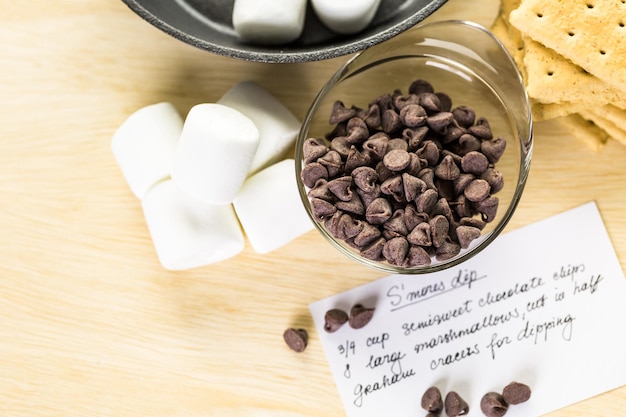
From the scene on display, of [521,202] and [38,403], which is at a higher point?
[521,202]

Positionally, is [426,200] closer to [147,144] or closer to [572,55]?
[572,55]

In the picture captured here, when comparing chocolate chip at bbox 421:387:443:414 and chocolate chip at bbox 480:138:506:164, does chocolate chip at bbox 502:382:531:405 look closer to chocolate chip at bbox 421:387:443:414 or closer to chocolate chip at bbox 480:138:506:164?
chocolate chip at bbox 421:387:443:414

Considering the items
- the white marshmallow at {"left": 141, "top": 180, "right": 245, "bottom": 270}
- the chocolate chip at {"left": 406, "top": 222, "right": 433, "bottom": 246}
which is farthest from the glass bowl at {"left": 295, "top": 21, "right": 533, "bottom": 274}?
Result: the white marshmallow at {"left": 141, "top": 180, "right": 245, "bottom": 270}

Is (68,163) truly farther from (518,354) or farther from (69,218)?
(518,354)

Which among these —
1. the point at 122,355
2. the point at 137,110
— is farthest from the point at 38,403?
the point at 137,110

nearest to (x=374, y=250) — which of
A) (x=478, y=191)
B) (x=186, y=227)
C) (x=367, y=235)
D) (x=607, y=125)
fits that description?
(x=367, y=235)

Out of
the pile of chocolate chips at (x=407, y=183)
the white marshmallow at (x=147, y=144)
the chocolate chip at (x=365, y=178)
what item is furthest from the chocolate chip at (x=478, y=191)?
the white marshmallow at (x=147, y=144)
